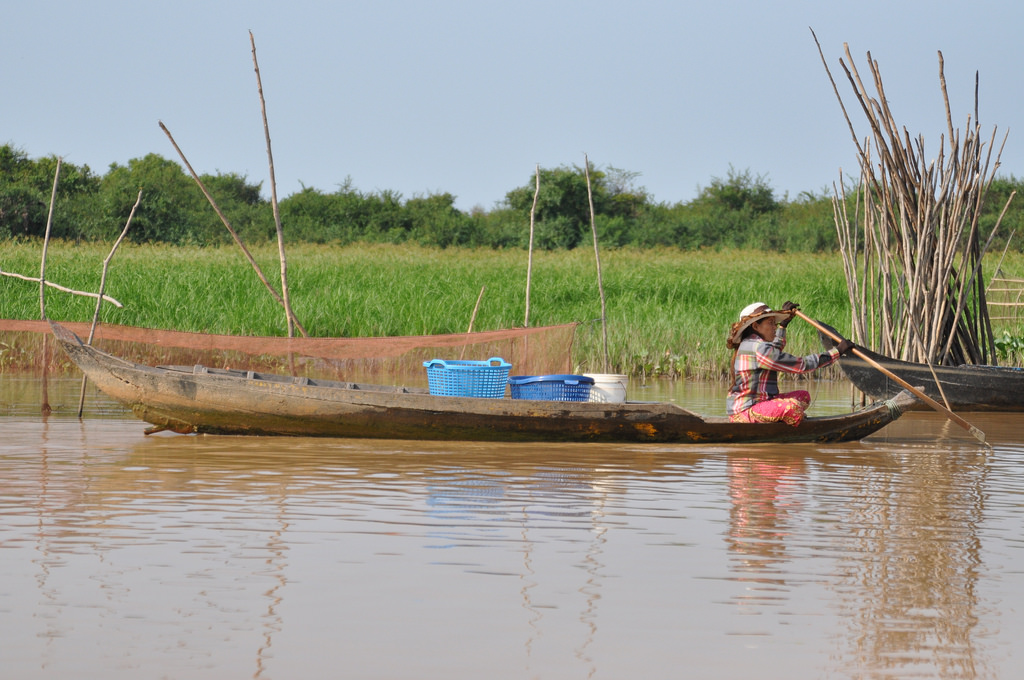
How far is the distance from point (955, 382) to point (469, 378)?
13.6 ft

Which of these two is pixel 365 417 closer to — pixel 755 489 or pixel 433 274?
pixel 755 489

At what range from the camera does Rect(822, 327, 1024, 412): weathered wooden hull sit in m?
8.93

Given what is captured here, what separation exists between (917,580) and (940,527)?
1011mm

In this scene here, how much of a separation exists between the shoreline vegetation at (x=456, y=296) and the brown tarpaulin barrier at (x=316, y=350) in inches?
16.5

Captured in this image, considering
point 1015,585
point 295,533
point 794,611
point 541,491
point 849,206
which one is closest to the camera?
point 794,611

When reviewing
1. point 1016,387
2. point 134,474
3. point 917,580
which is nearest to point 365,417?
point 134,474

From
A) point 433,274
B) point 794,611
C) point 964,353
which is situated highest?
point 433,274

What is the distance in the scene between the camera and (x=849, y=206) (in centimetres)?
3016

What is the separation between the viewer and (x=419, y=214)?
35312 mm

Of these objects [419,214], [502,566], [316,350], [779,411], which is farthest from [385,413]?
[419,214]

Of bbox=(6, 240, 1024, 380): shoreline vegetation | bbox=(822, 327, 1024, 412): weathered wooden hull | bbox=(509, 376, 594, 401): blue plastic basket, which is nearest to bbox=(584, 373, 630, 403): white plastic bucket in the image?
bbox=(509, 376, 594, 401): blue plastic basket

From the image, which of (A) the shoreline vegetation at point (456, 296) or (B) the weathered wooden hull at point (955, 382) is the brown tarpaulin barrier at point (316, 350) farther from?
(B) the weathered wooden hull at point (955, 382)

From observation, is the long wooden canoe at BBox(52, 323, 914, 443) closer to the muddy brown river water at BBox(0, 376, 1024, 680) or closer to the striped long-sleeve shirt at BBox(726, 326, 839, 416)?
the striped long-sleeve shirt at BBox(726, 326, 839, 416)

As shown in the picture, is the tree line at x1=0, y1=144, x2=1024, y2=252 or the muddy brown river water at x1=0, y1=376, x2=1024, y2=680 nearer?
the muddy brown river water at x1=0, y1=376, x2=1024, y2=680
